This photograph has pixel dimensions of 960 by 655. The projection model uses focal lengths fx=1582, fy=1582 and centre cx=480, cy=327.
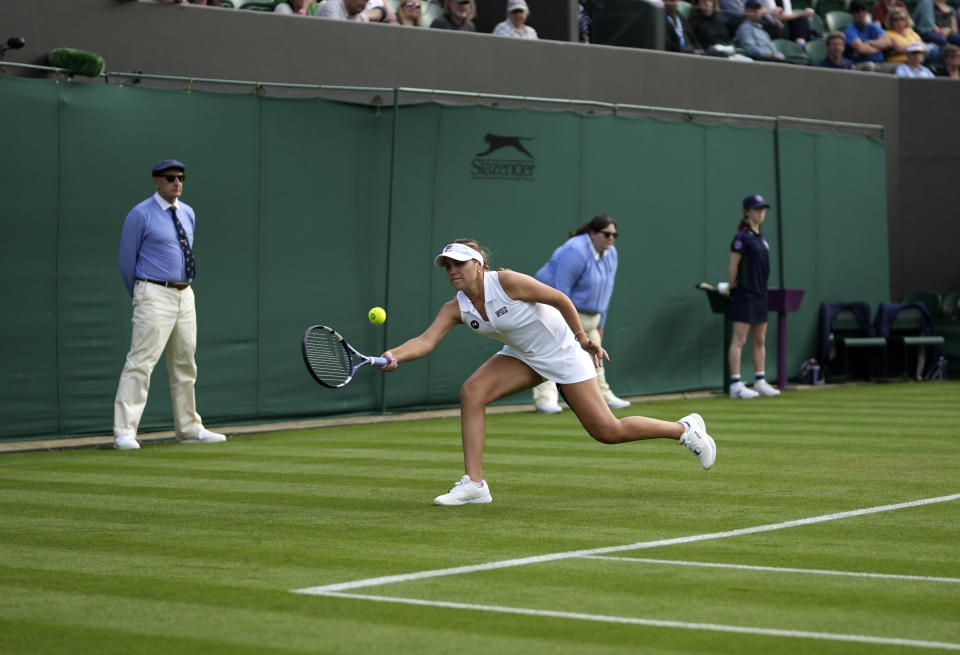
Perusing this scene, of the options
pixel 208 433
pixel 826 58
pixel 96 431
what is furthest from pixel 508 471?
pixel 826 58

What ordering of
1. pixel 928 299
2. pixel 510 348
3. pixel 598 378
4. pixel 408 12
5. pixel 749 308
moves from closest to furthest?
pixel 510 348, pixel 598 378, pixel 408 12, pixel 749 308, pixel 928 299

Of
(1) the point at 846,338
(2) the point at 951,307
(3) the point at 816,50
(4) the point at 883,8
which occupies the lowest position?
(1) the point at 846,338

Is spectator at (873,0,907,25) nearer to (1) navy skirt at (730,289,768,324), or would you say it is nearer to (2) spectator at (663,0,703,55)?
(2) spectator at (663,0,703,55)

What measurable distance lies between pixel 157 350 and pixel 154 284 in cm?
56

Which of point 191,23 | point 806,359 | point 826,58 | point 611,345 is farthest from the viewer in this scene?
point 826,58

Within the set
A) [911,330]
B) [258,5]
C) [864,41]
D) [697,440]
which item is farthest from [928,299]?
[697,440]

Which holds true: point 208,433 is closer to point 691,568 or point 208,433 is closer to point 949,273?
point 691,568

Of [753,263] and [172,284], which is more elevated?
[753,263]

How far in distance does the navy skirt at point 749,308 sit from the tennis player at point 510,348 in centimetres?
950

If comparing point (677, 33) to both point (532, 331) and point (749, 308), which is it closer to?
point (749, 308)

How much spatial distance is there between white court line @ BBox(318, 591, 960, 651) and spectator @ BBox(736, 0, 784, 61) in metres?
17.3

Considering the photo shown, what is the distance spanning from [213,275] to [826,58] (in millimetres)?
12066

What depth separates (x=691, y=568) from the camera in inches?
287

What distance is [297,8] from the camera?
57.6 ft
